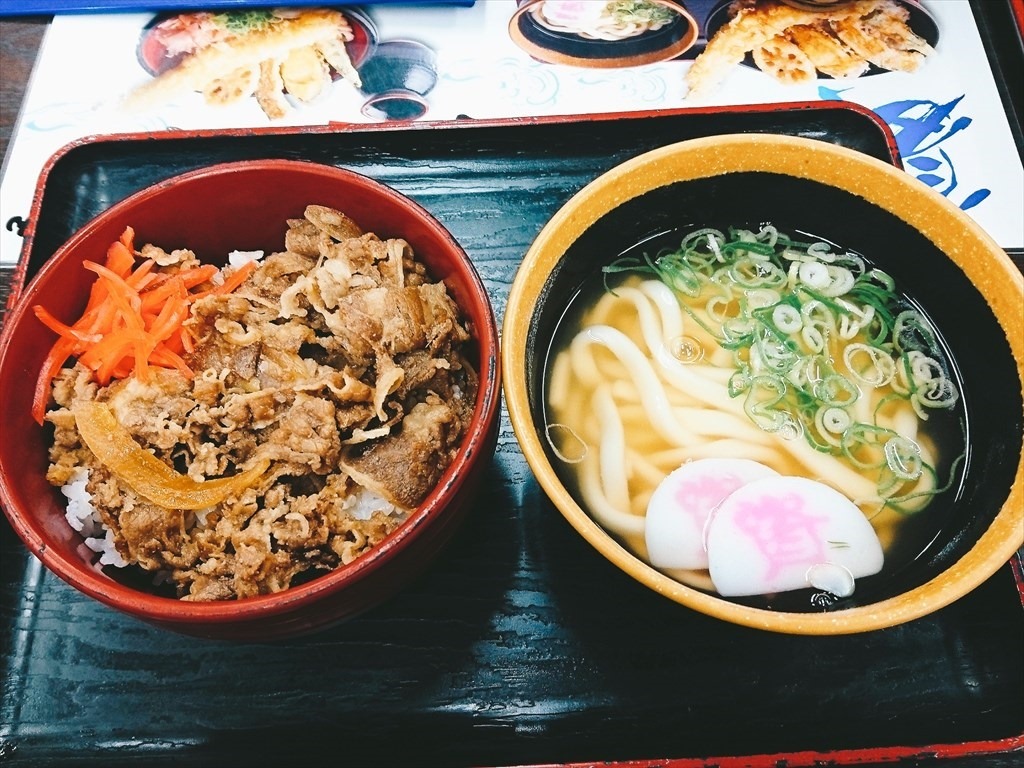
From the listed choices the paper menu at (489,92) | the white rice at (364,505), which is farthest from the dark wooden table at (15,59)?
the white rice at (364,505)

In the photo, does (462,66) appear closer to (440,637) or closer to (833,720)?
(440,637)

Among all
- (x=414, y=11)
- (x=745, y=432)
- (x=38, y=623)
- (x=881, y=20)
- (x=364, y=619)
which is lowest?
A: (x=38, y=623)

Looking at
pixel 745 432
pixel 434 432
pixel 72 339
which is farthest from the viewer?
pixel 745 432

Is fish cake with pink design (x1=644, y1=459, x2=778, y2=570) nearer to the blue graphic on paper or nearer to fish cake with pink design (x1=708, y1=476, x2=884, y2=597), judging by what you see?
fish cake with pink design (x1=708, y1=476, x2=884, y2=597)

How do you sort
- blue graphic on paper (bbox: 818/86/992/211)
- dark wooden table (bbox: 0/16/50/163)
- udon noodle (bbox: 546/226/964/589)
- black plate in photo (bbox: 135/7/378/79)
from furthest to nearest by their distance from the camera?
black plate in photo (bbox: 135/7/378/79)
dark wooden table (bbox: 0/16/50/163)
blue graphic on paper (bbox: 818/86/992/211)
udon noodle (bbox: 546/226/964/589)

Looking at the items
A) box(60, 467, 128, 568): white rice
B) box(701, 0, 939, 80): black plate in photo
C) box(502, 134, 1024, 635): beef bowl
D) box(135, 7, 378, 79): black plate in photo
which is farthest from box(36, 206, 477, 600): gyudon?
box(701, 0, 939, 80): black plate in photo

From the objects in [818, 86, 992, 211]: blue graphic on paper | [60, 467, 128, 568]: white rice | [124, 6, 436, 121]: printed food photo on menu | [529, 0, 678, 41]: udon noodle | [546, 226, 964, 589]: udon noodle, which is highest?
[529, 0, 678, 41]: udon noodle

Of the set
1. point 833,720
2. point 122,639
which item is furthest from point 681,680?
point 122,639

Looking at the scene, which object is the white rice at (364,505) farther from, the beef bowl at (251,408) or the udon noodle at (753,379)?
the udon noodle at (753,379)
